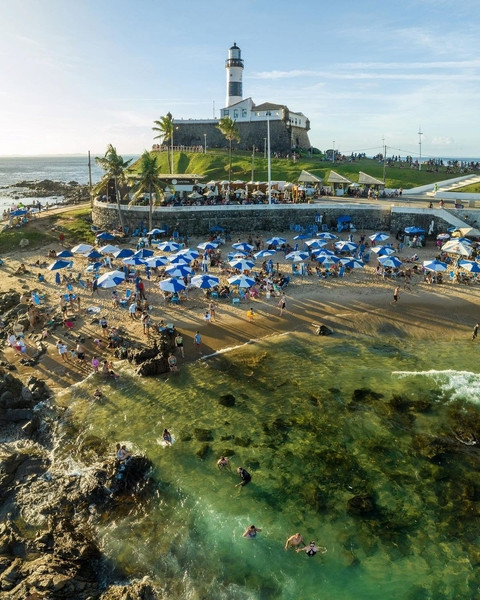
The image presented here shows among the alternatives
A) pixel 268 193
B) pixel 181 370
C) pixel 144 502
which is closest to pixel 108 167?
pixel 268 193

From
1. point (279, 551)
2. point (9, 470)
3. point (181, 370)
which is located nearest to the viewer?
point (279, 551)

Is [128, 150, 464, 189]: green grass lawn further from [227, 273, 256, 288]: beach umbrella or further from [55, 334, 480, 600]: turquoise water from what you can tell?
[55, 334, 480, 600]: turquoise water

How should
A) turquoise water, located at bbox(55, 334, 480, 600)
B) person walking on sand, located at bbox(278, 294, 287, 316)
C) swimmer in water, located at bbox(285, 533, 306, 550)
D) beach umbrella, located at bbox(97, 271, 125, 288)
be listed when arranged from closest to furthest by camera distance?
turquoise water, located at bbox(55, 334, 480, 600) < swimmer in water, located at bbox(285, 533, 306, 550) < beach umbrella, located at bbox(97, 271, 125, 288) < person walking on sand, located at bbox(278, 294, 287, 316)

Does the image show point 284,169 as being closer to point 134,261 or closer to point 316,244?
point 316,244

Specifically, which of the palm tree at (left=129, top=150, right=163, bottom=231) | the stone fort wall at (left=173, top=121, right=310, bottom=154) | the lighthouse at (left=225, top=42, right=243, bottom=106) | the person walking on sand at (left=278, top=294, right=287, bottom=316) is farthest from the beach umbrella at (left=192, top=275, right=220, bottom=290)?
the lighthouse at (left=225, top=42, right=243, bottom=106)

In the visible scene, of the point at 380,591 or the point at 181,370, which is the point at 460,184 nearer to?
the point at 181,370

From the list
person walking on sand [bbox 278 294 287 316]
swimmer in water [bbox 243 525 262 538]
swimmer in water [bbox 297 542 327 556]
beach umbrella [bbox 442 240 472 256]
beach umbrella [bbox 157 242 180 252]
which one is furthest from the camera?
beach umbrella [bbox 157 242 180 252]

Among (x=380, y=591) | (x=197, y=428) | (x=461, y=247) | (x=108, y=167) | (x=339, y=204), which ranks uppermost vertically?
(x=108, y=167)

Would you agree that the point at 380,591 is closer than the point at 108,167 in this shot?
Yes

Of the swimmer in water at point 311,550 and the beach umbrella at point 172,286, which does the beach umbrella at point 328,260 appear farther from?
the swimmer in water at point 311,550
